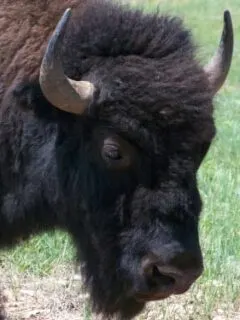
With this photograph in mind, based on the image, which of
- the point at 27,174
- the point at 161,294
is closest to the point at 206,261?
the point at 27,174

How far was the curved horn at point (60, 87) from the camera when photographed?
157 inches

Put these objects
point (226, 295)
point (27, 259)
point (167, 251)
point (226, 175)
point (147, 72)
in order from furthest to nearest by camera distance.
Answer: point (226, 175) < point (27, 259) < point (226, 295) < point (147, 72) < point (167, 251)

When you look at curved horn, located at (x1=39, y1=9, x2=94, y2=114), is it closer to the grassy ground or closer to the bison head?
the bison head

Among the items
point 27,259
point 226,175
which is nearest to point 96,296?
point 27,259

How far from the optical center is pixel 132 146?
13.1ft

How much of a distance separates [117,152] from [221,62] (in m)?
0.95

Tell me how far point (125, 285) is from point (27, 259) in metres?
1.97

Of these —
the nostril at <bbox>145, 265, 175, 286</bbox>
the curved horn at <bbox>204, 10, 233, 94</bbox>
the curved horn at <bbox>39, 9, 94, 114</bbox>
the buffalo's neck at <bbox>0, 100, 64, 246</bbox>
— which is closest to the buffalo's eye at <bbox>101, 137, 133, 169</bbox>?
the curved horn at <bbox>39, 9, 94, 114</bbox>

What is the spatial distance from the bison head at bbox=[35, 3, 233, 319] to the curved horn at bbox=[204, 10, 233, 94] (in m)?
0.18

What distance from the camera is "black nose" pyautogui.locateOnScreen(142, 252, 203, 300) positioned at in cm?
378

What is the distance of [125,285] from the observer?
412 cm

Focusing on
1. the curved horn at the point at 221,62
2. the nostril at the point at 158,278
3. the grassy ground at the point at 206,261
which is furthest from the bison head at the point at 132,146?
the grassy ground at the point at 206,261

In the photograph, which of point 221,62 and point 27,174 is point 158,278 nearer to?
point 27,174

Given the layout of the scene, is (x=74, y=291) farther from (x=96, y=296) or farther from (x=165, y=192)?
(x=165, y=192)
